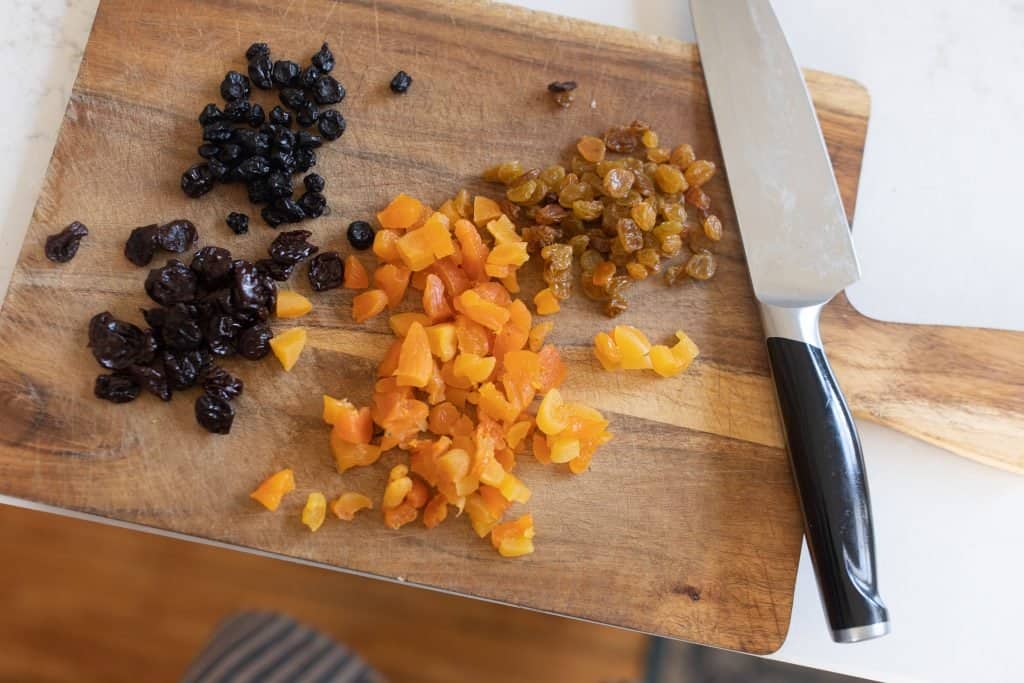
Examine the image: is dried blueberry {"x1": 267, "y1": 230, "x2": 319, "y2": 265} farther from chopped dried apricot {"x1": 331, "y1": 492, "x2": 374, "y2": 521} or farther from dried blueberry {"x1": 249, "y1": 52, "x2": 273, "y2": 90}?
chopped dried apricot {"x1": 331, "y1": 492, "x2": 374, "y2": 521}

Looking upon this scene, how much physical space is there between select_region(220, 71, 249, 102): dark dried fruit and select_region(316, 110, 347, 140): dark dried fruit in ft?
0.67

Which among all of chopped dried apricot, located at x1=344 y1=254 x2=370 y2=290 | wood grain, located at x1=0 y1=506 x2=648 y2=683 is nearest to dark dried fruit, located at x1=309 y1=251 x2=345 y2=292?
chopped dried apricot, located at x1=344 y1=254 x2=370 y2=290

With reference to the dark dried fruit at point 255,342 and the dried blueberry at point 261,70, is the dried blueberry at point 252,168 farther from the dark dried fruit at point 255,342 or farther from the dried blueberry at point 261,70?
the dark dried fruit at point 255,342

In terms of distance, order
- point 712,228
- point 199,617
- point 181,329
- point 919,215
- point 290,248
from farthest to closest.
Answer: point 199,617 < point 919,215 < point 712,228 < point 290,248 < point 181,329

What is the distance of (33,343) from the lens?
198 centimetres

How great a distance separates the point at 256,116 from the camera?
2066 mm

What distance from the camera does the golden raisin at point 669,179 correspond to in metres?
2.13

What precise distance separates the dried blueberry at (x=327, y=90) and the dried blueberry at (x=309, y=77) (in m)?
0.01

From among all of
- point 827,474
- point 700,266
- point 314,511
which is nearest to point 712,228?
point 700,266

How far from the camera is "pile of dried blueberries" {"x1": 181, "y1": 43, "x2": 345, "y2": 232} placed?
80.1 inches

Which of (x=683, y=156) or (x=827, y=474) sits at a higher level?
(x=683, y=156)

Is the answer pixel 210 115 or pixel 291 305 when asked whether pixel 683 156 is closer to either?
pixel 291 305

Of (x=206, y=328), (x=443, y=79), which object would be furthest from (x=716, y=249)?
(x=206, y=328)

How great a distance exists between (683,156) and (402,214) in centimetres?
76
